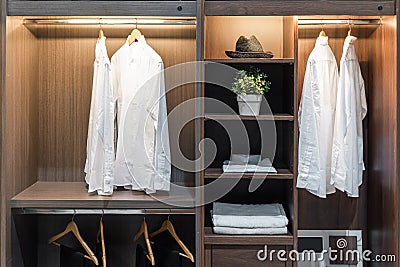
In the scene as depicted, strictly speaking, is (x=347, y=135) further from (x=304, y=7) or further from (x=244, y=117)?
(x=304, y=7)

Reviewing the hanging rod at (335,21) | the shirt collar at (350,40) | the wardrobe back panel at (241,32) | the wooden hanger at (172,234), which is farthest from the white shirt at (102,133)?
the shirt collar at (350,40)

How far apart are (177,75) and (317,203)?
1.09 meters

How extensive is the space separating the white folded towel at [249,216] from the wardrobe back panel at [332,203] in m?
0.32

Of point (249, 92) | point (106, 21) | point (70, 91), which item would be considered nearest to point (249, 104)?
point (249, 92)

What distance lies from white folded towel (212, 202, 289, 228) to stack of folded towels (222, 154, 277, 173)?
236 millimetres

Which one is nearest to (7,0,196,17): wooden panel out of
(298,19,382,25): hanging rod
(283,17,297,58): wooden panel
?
(283,17,297,58): wooden panel

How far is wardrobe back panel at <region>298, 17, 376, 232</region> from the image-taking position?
11.7 feet

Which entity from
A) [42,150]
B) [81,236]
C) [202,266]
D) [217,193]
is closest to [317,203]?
[217,193]

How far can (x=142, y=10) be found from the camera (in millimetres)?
3072

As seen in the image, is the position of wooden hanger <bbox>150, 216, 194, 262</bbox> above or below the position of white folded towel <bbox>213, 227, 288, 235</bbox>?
below

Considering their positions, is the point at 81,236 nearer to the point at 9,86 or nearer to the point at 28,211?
the point at 28,211

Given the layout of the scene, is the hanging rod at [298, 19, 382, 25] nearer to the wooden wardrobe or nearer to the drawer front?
the wooden wardrobe

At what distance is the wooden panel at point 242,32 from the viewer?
355 cm

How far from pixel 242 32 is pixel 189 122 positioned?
600 mm
